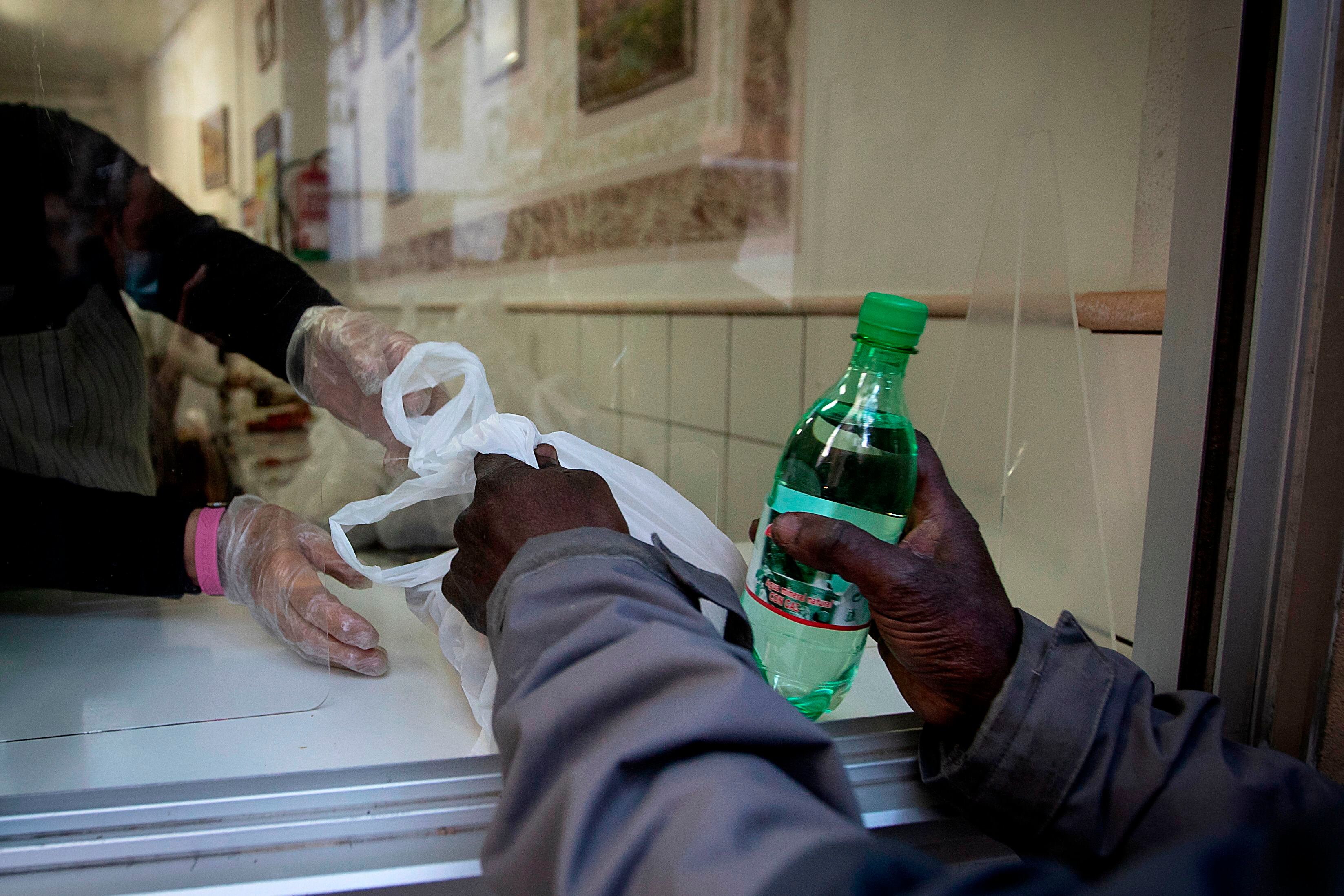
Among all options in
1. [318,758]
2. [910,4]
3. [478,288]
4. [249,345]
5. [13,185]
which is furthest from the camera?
[478,288]

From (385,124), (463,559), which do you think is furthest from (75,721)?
(385,124)

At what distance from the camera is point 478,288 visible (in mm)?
1563

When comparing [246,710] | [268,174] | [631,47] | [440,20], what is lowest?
[246,710]

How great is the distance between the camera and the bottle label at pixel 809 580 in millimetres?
457

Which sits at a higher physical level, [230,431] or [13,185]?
[13,185]

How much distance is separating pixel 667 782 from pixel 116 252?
0.69 meters

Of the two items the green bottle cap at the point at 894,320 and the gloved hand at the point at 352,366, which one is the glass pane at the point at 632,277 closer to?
the gloved hand at the point at 352,366

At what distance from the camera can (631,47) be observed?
1.31 meters

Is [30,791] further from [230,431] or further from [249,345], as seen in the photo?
[230,431]

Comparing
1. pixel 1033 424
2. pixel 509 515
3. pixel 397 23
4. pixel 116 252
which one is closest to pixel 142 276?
pixel 116 252

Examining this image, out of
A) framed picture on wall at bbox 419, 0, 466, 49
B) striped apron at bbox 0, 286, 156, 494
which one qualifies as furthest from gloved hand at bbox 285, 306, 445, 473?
framed picture on wall at bbox 419, 0, 466, 49

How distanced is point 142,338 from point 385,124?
1279 mm

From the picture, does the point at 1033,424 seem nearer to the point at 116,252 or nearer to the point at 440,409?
the point at 440,409

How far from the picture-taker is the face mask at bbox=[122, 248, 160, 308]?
713 millimetres
